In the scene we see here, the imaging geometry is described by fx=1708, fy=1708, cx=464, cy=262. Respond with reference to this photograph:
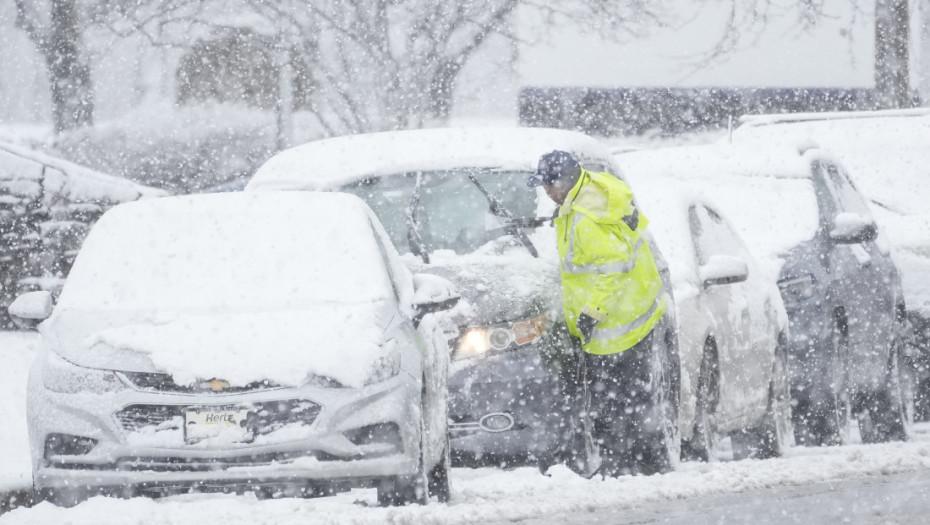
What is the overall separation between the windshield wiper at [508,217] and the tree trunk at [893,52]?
54.7 ft

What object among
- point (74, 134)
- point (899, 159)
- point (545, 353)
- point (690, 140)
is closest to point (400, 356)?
point (545, 353)

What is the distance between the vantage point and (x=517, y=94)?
2773cm

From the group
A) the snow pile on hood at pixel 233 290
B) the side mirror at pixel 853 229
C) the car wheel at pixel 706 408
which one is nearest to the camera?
the snow pile on hood at pixel 233 290

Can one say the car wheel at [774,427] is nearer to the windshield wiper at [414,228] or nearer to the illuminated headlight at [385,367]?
the windshield wiper at [414,228]

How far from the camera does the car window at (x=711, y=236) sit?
9602 mm

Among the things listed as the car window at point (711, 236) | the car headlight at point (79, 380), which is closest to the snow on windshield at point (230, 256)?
the car headlight at point (79, 380)

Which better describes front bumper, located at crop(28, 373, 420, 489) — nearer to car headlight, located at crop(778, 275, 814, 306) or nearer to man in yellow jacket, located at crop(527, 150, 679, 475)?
man in yellow jacket, located at crop(527, 150, 679, 475)

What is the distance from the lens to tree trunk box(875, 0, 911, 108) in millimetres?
24156

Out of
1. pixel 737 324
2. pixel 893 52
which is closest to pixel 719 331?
pixel 737 324

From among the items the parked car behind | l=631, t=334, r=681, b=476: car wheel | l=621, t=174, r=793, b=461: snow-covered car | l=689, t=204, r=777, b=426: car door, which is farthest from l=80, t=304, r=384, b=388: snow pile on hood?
the parked car behind

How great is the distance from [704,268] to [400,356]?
2.67 m

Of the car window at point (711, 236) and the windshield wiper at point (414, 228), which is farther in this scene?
the car window at point (711, 236)

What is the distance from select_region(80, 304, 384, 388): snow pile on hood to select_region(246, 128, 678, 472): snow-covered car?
0.99 meters

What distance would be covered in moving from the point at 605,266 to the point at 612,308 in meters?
0.20
